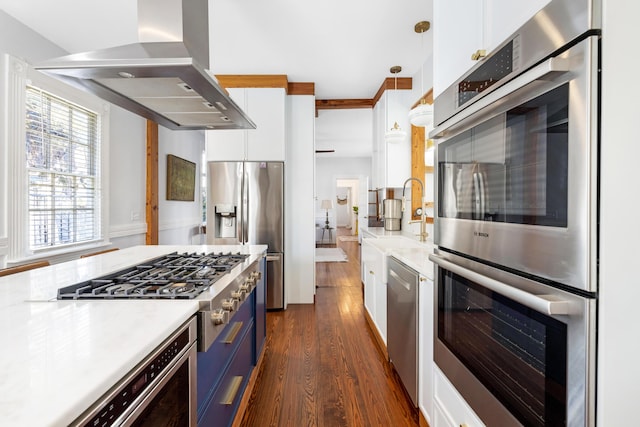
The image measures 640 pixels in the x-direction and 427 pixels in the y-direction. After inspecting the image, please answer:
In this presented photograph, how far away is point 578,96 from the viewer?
629 mm

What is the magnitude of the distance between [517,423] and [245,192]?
312cm

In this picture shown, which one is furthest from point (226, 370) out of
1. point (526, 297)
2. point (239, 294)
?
point (526, 297)

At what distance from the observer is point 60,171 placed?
2775mm

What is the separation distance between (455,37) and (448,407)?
1519 millimetres

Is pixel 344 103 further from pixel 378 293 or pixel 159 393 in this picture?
pixel 159 393

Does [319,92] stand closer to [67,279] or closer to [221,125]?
[221,125]

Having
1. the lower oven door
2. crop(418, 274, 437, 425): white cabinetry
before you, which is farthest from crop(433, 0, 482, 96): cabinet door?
crop(418, 274, 437, 425): white cabinetry

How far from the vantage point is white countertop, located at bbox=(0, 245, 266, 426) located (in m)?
0.48

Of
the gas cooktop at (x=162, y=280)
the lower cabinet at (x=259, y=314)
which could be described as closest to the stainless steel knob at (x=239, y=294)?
the gas cooktop at (x=162, y=280)

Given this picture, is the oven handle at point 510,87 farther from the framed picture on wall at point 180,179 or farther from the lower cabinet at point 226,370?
the framed picture on wall at point 180,179

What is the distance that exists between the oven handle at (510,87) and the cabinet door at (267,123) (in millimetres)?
2545

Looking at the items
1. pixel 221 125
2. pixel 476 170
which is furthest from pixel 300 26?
pixel 476 170

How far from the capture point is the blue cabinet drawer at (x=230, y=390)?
1183 millimetres

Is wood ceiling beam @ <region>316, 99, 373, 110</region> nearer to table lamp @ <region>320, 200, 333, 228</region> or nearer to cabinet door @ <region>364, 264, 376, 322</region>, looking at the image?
cabinet door @ <region>364, 264, 376, 322</region>
